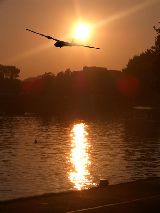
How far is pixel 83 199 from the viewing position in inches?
900

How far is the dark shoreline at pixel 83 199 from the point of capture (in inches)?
815

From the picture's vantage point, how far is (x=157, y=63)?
41281 millimetres

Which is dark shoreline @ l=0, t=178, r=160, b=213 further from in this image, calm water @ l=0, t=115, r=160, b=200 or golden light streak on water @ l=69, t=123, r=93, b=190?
golden light streak on water @ l=69, t=123, r=93, b=190

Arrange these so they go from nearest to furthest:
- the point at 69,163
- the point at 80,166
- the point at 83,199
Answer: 1. the point at 83,199
2. the point at 80,166
3. the point at 69,163

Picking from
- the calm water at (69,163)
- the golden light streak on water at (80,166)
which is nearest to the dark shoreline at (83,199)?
the calm water at (69,163)

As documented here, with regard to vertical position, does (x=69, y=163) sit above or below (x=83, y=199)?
below

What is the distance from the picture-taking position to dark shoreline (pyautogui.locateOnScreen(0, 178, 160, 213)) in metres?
20.7

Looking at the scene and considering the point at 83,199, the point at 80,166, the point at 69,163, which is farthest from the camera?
the point at 69,163

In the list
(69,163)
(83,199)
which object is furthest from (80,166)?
(83,199)

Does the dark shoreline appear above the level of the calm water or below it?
above

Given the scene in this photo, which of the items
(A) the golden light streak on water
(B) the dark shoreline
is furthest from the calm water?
(B) the dark shoreline

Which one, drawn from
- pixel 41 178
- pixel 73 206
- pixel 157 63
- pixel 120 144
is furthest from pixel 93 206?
pixel 120 144

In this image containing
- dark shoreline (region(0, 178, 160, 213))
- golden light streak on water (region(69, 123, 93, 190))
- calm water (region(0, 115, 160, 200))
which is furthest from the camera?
golden light streak on water (region(69, 123, 93, 190))

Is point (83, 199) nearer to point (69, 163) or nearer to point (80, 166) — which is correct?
point (80, 166)
